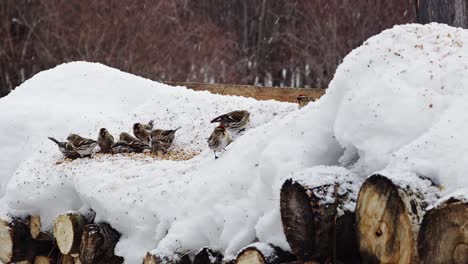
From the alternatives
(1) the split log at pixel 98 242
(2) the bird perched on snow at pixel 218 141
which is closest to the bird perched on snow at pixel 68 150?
(1) the split log at pixel 98 242

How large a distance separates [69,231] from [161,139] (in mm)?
1279

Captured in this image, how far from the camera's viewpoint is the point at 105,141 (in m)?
6.79

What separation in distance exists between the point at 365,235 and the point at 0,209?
159 inches

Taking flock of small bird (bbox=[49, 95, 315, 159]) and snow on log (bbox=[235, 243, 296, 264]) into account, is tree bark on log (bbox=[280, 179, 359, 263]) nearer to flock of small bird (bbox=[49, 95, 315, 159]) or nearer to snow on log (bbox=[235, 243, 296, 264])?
snow on log (bbox=[235, 243, 296, 264])

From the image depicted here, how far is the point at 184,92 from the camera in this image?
25.7ft

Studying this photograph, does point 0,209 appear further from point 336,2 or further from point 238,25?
point 238,25

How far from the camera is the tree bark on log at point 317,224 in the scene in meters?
3.64

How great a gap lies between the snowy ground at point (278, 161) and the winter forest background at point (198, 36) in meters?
14.7

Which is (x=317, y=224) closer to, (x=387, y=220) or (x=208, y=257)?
(x=387, y=220)

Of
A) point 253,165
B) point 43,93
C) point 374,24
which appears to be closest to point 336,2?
point 374,24

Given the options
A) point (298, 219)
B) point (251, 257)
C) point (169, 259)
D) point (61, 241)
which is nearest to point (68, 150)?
point (61, 241)

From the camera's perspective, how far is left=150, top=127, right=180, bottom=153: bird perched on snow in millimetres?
6668

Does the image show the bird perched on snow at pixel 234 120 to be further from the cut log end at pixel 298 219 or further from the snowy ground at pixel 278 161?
the cut log end at pixel 298 219

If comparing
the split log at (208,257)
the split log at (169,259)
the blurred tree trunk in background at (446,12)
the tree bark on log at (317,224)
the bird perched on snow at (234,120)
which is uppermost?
Answer: the blurred tree trunk in background at (446,12)
